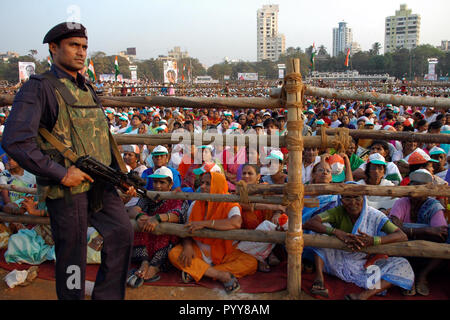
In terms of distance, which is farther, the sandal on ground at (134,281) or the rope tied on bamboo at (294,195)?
the sandal on ground at (134,281)

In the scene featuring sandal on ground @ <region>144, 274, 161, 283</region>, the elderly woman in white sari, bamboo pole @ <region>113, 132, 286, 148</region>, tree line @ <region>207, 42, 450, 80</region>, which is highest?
tree line @ <region>207, 42, 450, 80</region>

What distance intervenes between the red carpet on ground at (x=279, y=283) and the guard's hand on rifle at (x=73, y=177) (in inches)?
52.9

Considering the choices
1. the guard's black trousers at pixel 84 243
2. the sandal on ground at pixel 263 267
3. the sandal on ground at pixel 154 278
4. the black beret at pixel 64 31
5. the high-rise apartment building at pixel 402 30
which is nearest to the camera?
the black beret at pixel 64 31

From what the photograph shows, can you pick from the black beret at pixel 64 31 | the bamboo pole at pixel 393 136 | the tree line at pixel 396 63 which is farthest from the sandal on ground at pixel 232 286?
the tree line at pixel 396 63

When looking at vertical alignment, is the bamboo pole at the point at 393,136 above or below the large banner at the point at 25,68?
below

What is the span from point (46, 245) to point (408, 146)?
15.9ft

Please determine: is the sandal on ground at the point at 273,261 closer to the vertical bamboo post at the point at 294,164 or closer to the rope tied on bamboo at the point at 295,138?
the vertical bamboo post at the point at 294,164

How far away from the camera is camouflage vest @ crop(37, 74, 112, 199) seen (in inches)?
69.2

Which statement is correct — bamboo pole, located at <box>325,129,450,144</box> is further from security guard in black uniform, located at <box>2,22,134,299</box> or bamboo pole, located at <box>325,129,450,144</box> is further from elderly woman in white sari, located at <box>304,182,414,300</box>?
security guard in black uniform, located at <box>2,22,134,299</box>

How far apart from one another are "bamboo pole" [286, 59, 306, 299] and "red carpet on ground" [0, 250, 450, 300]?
282mm

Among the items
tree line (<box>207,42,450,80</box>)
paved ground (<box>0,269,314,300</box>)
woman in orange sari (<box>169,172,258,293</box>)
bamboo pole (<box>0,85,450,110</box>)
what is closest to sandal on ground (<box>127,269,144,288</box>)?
paved ground (<box>0,269,314,300</box>)

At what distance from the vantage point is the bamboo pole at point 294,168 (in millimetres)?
2305

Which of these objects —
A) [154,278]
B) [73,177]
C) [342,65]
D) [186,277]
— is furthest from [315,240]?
[342,65]

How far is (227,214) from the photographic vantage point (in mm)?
2918
